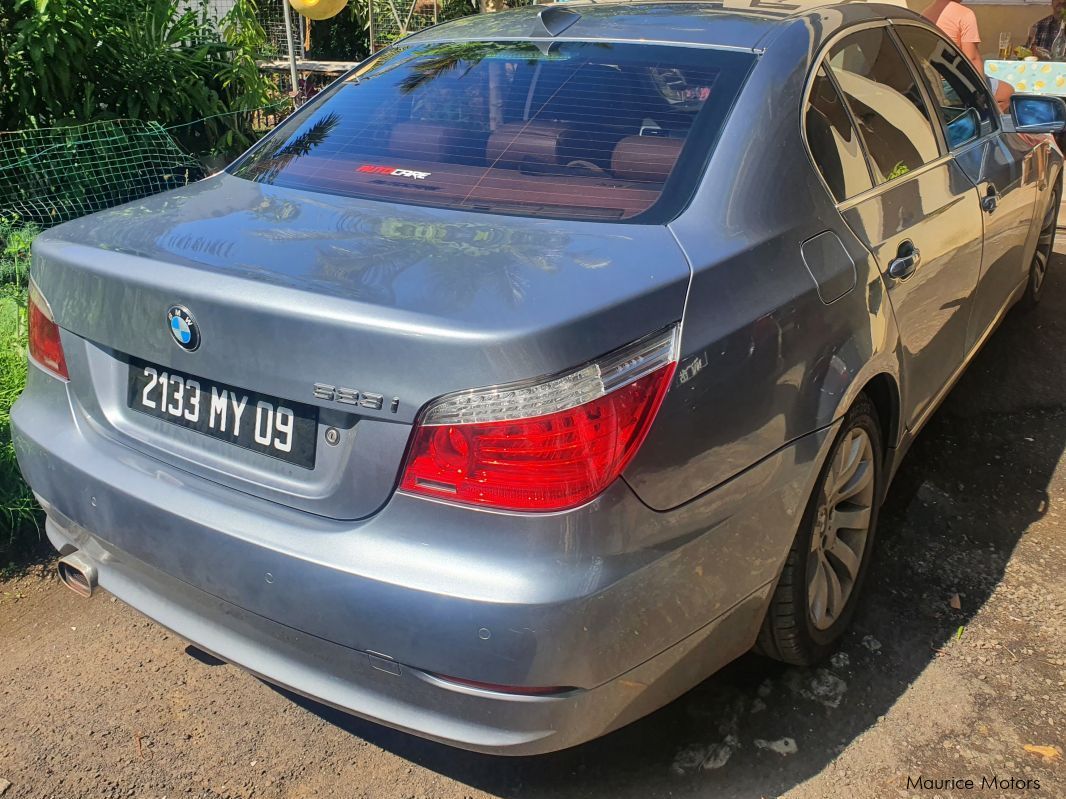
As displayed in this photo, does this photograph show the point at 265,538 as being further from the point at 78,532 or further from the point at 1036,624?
the point at 1036,624

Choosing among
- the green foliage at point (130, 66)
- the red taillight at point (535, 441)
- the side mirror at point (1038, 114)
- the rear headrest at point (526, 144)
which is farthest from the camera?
the green foliage at point (130, 66)

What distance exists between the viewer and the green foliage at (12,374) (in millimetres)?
3295

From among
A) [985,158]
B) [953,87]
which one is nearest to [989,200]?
[985,158]

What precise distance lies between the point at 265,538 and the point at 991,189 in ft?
9.47

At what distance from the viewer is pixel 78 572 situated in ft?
7.54

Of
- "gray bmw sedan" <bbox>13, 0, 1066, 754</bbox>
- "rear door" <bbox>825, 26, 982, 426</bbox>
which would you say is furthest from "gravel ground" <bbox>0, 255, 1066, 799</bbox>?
"rear door" <bbox>825, 26, 982, 426</bbox>

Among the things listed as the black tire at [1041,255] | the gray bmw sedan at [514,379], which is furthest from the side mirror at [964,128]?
the black tire at [1041,255]

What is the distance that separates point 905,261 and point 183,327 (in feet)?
6.07

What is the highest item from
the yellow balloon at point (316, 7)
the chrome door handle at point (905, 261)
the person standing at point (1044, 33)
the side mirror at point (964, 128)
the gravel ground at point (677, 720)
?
the yellow balloon at point (316, 7)

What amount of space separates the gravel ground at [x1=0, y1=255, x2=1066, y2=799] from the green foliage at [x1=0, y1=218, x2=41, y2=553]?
0.63 ft

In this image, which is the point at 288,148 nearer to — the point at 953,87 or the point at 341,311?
the point at 341,311

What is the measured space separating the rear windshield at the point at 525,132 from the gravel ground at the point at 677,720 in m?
1.33

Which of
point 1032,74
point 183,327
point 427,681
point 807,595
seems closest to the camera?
point 427,681

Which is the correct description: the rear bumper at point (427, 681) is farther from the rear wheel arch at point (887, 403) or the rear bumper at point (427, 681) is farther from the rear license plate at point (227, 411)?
the rear wheel arch at point (887, 403)
